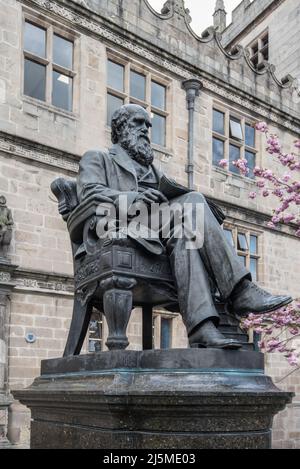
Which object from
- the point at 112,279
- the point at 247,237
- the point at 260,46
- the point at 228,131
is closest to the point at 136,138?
the point at 112,279

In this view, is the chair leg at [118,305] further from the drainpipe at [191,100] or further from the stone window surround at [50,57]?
the drainpipe at [191,100]

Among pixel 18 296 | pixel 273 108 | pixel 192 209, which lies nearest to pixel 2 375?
pixel 18 296

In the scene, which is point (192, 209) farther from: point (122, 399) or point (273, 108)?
point (273, 108)

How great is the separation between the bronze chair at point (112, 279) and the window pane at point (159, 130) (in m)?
8.89

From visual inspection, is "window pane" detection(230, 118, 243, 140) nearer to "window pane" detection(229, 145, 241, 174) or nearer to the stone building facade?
the stone building facade

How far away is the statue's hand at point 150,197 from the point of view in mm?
3936

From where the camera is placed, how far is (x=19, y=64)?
1070cm

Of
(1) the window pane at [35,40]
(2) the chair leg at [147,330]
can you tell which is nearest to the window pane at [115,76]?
(1) the window pane at [35,40]

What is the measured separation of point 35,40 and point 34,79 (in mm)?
724

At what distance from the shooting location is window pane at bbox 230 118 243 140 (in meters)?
14.9

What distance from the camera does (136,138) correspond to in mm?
4441

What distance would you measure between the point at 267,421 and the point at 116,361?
86 centimetres

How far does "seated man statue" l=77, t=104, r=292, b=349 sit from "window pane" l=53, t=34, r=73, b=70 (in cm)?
772

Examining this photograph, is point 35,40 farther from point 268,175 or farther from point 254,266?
point 254,266
